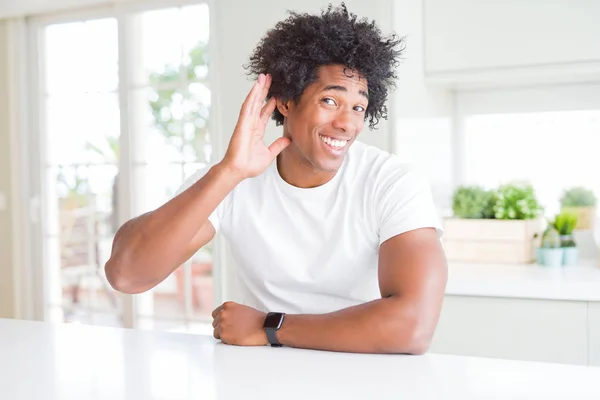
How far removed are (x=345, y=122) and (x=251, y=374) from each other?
74 cm

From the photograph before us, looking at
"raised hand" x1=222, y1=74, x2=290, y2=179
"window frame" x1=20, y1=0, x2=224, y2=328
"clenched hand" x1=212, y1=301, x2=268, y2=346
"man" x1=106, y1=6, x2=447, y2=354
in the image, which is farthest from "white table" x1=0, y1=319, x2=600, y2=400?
"window frame" x1=20, y1=0, x2=224, y2=328

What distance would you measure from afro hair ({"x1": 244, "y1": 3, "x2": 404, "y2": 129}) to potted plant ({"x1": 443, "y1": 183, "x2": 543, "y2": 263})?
119cm

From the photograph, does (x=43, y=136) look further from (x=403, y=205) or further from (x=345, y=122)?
(x=403, y=205)

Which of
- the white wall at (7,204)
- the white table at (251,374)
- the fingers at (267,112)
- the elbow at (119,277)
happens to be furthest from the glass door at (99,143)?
the white table at (251,374)

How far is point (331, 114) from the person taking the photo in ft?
5.90

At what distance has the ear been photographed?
1.89 metres

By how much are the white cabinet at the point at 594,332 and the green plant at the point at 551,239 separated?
0.43m

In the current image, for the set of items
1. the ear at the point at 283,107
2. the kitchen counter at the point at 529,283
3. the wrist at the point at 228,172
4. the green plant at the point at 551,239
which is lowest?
the kitchen counter at the point at 529,283

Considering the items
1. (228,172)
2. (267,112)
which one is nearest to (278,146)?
(267,112)

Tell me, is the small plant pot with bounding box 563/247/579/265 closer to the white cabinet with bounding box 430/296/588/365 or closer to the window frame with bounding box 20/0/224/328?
the white cabinet with bounding box 430/296/588/365

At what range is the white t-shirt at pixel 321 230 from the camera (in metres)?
1.76

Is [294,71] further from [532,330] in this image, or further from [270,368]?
[532,330]

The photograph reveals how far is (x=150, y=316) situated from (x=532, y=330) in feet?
7.49

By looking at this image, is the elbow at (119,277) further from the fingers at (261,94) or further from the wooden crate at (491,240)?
the wooden crate at (491,240)
